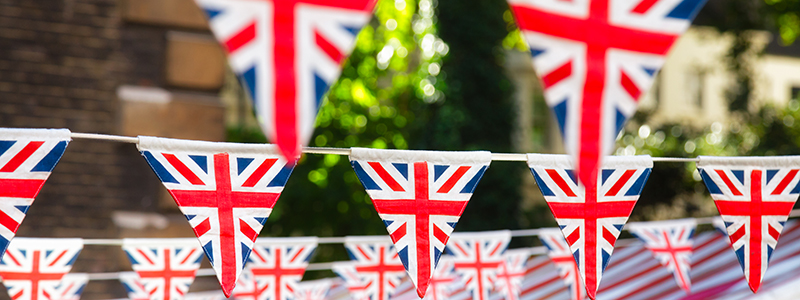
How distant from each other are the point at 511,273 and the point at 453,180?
3084 mm

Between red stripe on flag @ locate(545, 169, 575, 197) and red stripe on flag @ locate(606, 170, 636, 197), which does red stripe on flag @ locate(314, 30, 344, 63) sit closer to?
red stripe on flag @ locate(545, 169, 575, 197)

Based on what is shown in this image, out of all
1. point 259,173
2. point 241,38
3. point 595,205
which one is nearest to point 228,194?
point 259,173

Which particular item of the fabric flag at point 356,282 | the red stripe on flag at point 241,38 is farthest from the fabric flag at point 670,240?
the red stripe on flag at point 241,38

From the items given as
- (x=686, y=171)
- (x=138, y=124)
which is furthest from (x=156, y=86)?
(x=686, y=171)

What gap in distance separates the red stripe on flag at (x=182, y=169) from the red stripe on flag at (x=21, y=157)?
565 millimetres

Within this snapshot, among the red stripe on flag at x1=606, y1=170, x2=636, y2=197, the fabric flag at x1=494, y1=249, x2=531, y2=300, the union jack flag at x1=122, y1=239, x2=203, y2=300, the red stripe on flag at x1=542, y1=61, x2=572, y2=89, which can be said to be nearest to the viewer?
the red stripe on flag at x1=542, y1=61, x2=572, y2=89

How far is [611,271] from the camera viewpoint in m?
8.80

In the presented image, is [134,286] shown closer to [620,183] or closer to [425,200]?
[425,200]

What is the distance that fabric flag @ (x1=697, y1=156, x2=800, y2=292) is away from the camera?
15.3 ft

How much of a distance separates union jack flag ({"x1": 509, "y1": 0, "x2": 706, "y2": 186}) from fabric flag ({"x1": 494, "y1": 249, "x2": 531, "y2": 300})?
472 centimetres

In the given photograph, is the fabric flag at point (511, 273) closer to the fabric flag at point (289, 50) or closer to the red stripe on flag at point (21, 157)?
the red stripe on flag at point (21, 157)

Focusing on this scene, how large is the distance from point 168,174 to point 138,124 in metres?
3.04

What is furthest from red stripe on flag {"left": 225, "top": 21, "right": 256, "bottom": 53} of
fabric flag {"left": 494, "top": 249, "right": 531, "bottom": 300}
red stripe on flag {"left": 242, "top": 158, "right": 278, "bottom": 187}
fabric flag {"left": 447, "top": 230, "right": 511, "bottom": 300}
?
fabric flag {"left": 494, "top": 249, "right": 531, "bottom": 300}

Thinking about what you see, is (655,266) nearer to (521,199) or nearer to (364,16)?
(521,199)
